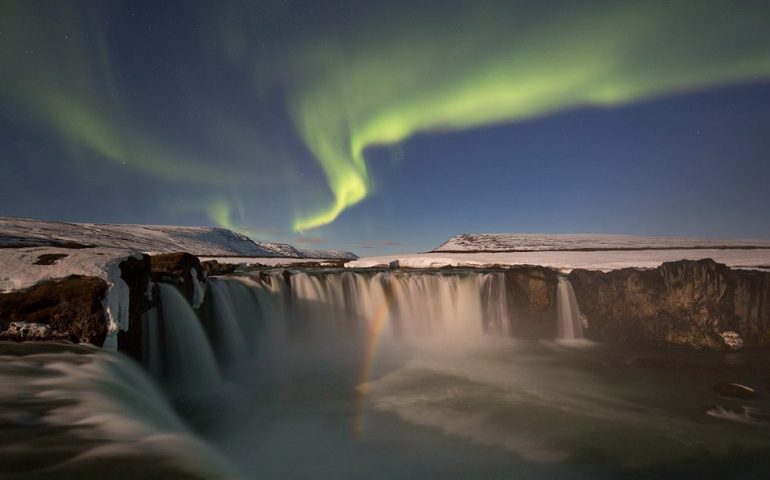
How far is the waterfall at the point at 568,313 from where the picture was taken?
795 inches

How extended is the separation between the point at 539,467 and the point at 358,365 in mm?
9112

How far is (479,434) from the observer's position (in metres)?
8.61

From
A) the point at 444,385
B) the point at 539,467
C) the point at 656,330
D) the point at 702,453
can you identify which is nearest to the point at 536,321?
the point at 656,330

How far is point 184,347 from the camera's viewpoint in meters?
11.3

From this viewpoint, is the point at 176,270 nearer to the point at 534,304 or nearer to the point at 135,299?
the point at 135,299

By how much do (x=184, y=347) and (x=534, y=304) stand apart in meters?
17.8

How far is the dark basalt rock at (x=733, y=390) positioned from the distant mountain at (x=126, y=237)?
62.6 meters

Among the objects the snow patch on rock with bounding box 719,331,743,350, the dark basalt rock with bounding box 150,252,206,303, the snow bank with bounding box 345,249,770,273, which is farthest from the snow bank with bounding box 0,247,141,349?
the snow patch on rock with bounding box 719,331,743,350

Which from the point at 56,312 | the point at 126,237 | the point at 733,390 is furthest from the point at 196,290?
the point at 126,237

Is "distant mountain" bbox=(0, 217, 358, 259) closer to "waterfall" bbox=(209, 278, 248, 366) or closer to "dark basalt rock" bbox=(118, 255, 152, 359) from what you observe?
"waterfall" bbox=(209, 278, 248, 366)

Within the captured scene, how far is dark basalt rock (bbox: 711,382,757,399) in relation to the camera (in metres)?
10.9

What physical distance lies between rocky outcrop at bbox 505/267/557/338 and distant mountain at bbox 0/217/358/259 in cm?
5362

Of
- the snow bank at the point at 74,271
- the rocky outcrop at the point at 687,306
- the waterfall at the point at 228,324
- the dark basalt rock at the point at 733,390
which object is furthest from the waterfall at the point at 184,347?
the rocky outcrop at the point at 687,306

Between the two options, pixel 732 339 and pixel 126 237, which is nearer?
pixel 732 339
